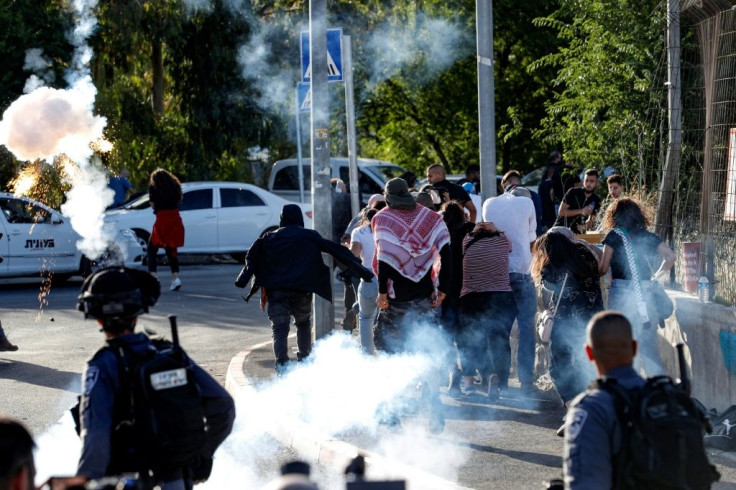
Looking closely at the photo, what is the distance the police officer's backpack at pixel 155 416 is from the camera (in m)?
4.17

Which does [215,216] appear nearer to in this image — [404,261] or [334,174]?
[334,174]

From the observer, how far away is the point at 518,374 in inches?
406

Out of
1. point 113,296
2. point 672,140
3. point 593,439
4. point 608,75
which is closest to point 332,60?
point 672,140

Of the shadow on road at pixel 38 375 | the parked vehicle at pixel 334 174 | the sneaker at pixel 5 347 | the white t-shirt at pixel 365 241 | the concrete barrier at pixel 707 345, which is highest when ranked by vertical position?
the parked vehicle at pixel 334 174

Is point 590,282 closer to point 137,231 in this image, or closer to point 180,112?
point 137,231

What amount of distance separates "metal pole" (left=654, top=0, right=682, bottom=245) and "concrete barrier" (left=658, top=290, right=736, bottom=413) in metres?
1.01

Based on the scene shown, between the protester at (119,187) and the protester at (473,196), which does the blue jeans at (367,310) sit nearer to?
the protester at (473,196)

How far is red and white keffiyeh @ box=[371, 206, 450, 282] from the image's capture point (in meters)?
8.75

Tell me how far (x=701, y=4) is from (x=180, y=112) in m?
21.3

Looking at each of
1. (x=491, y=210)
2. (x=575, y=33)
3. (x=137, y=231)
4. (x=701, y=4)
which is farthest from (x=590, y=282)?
(x=137, y=231)

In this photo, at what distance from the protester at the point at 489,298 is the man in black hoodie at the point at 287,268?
3.80 ft

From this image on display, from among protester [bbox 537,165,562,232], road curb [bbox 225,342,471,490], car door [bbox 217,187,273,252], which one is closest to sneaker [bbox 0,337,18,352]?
road curb [bbox 225,342,471,490]

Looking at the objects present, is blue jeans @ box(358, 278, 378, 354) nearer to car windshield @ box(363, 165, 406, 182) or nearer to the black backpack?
the black backpack

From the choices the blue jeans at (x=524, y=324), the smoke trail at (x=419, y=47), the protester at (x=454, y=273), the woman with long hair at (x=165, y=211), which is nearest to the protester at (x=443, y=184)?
the blue jeans at (x=524, y=324)
